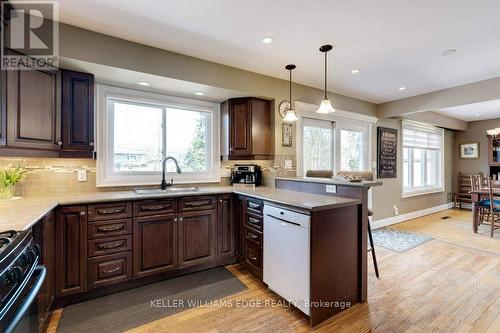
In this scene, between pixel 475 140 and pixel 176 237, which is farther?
pixel 475 140

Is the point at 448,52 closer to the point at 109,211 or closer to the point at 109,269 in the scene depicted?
the point at 109,211

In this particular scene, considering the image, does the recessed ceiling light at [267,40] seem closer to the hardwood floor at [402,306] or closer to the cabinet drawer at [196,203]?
the cabinet drawer at [196,203]

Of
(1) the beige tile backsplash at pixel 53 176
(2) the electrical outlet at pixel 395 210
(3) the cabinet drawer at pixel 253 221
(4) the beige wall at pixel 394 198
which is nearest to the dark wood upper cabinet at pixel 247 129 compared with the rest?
(3) the cabinet drawer at pixel 253 221

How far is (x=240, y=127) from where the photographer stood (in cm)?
322

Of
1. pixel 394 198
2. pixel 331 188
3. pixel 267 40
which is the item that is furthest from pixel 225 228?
pixel 394 198

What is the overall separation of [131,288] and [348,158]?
3.90 meters

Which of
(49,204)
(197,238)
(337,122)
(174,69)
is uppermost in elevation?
(174,69)

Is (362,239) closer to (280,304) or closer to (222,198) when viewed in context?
(280,304)

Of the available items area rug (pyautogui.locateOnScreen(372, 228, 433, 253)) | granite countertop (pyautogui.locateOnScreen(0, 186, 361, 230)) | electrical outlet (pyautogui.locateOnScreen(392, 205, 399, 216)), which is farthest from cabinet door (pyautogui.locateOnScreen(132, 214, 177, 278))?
electrical outlet (pyautogui.locateOnScreen(392, 205, 399, 216))

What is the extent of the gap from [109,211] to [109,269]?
0.54 meters

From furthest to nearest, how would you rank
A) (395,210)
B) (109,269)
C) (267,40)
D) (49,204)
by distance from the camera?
(395,210)
(267,40)
(109,269)
(49,204)

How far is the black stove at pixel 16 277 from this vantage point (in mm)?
960

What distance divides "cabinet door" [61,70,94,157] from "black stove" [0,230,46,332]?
1241 mm

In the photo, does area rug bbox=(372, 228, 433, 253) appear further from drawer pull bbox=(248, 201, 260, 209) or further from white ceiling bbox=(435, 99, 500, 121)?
white ceiling bbox=(435, 99, 500, 121)
